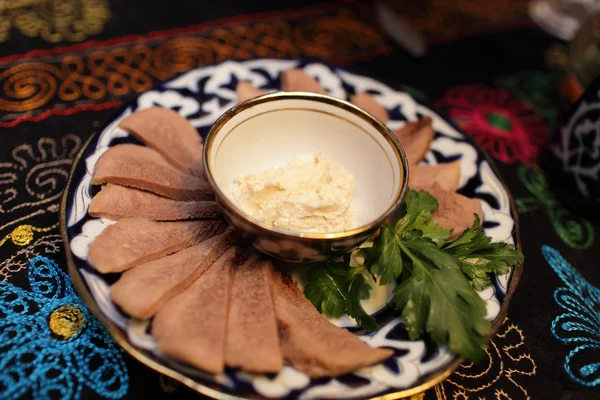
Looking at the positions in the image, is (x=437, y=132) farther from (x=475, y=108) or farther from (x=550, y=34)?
(x=550, y=34)

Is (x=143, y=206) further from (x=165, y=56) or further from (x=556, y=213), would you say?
(x=556, y=213)

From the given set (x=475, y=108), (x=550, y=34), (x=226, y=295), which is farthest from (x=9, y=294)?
(x=550, y=34)

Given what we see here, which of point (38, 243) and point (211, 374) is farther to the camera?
point (38, 243)

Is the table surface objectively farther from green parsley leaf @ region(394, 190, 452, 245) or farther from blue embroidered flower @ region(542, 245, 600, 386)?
green parsley leaf @ region(394, 190, 452, 245)

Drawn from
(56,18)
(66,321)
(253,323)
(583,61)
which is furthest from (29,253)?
(583,61)

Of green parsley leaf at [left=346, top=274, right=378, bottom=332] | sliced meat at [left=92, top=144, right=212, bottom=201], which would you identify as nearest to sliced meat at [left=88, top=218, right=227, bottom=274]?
sliced meat at [left=92, top=144, right=212, bottom=201]

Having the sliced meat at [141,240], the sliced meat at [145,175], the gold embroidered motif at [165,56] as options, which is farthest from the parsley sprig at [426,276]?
the gold embroidered motif at [165,56]
